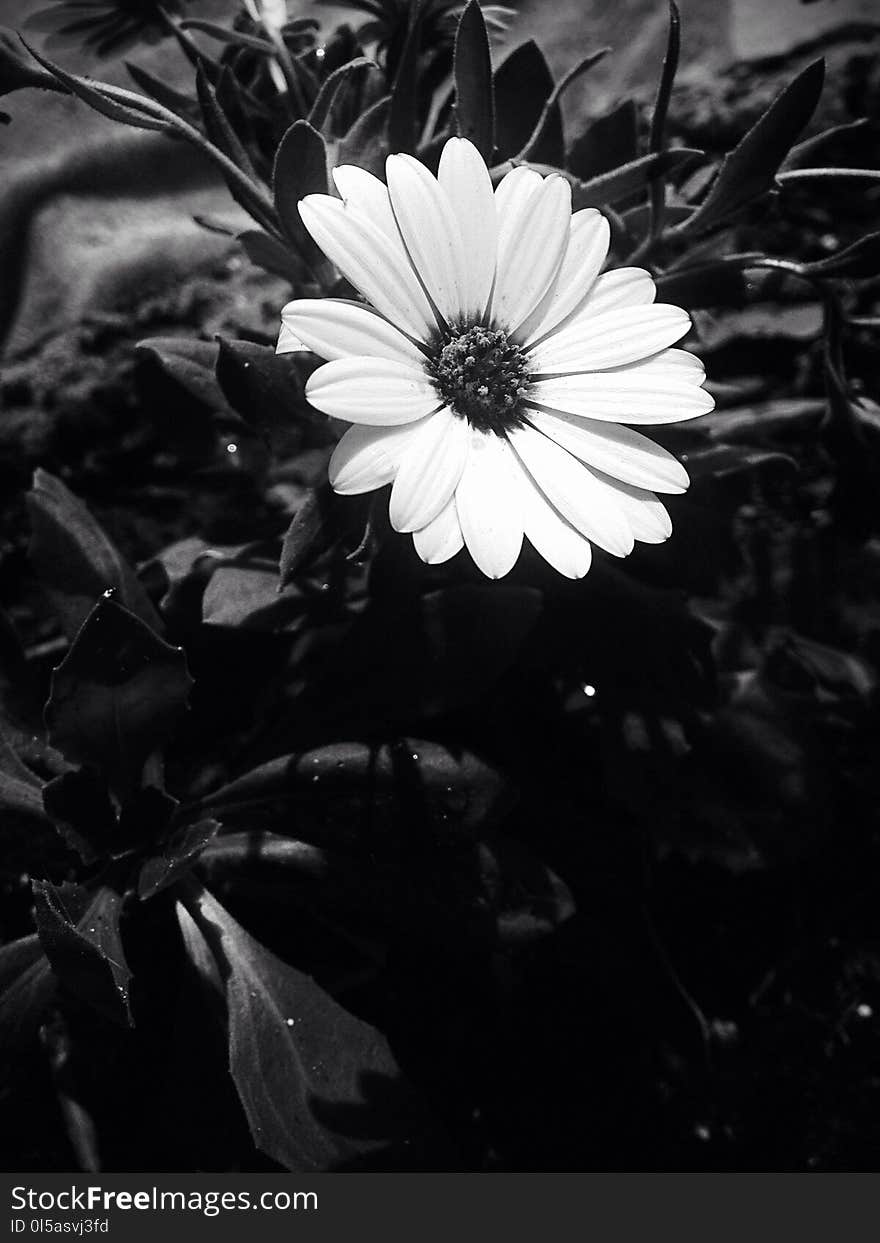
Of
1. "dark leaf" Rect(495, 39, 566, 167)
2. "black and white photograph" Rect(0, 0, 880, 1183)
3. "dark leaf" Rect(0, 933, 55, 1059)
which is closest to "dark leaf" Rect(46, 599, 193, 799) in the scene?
"black and white photograph" Rect(0, 0, 880, 1183)

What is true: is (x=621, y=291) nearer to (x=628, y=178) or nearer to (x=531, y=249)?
(x=531, y=249)

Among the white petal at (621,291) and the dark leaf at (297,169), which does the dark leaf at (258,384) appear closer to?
the dark leaf at (297,169)

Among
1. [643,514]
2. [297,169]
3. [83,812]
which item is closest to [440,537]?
[643,514]

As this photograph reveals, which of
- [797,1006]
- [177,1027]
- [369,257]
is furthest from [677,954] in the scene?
[369,257]

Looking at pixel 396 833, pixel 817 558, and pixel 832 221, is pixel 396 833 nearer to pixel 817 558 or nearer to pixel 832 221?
pixel 817 558

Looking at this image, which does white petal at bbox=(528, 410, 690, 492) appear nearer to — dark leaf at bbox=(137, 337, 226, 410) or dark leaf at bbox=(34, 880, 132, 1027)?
dark leaf at bbox=(137, 337, 226, 410)

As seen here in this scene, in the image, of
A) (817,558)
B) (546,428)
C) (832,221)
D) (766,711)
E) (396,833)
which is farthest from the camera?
(832,221)

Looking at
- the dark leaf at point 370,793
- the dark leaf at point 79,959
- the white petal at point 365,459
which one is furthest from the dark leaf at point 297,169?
the dark leaf at point 79,959
